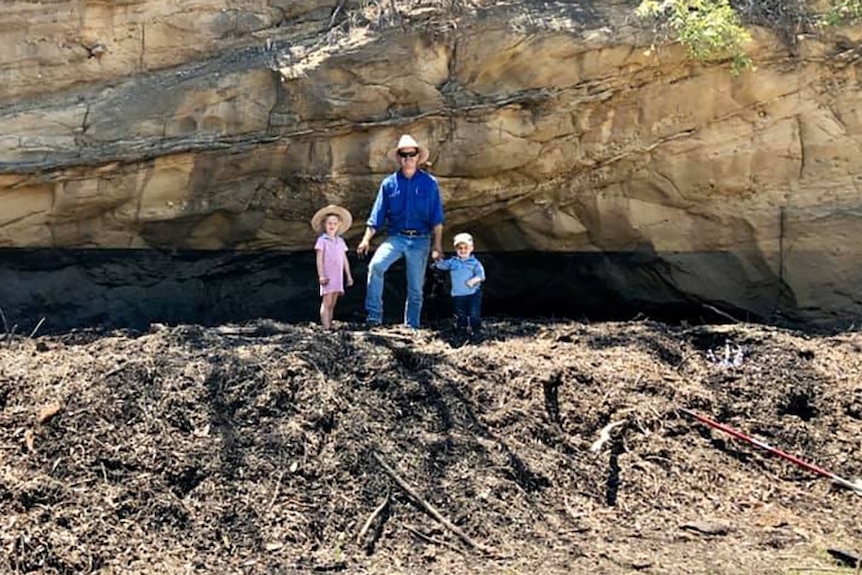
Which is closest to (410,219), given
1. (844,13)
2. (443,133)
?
(443,133)

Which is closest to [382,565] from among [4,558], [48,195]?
[4,558]

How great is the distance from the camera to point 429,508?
559 centimetres

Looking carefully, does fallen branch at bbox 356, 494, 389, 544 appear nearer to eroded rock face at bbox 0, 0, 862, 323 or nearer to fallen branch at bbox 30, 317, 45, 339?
fallen branch at bbox 30, 317, 45, 339

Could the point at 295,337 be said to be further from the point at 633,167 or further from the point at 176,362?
the point at 633,167

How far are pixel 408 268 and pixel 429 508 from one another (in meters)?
2.68

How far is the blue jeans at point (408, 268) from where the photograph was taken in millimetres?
7742

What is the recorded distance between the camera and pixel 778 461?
645 centimetres

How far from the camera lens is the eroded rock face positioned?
8.59m

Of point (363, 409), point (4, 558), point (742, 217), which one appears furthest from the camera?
point (742, 217)

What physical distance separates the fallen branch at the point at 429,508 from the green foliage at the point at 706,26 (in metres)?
4.72

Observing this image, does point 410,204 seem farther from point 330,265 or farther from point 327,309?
point 327,309

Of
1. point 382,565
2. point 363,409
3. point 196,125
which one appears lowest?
point 382,565

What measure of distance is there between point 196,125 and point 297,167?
912mm

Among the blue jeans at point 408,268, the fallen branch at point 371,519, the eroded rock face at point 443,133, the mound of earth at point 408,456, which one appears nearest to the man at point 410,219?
the blue jeans at point 408,268
